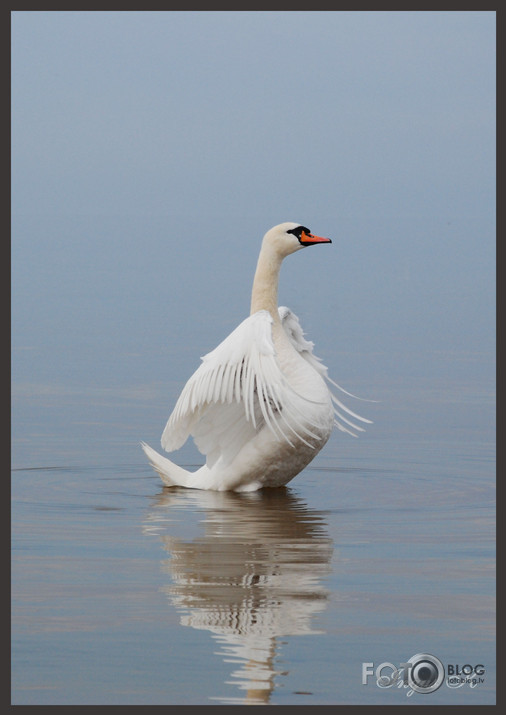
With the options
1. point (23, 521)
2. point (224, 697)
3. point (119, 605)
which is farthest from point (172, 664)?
point (23, 521)

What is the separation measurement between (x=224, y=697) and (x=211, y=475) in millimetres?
4696

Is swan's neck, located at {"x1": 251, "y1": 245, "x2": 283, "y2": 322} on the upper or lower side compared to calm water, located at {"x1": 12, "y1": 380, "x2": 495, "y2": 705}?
upper

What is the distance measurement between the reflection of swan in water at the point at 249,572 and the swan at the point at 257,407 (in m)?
0.24

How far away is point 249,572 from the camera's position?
770 centimetres

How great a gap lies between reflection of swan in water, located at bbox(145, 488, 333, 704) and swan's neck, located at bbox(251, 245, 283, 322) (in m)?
1.45

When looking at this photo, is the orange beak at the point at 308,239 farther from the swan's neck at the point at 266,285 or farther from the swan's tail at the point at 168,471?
the swan's tail at the point at 168,471

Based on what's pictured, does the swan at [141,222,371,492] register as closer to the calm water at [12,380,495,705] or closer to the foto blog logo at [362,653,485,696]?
the calm water at [12,380,495,705]

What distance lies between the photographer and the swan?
31.8 ft

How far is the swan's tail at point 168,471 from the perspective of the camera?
10508mm

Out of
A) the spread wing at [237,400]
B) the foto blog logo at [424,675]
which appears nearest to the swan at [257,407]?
the spread wing at [237,400]

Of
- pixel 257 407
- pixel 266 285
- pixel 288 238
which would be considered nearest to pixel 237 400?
pixel 257 407

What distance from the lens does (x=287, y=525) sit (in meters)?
9.09

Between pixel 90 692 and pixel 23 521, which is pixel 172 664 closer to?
pixel 90 692

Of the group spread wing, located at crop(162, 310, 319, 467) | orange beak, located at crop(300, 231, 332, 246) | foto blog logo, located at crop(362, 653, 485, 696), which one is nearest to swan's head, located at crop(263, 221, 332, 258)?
orange beak, located at crop(300, 231, 332, 246)
